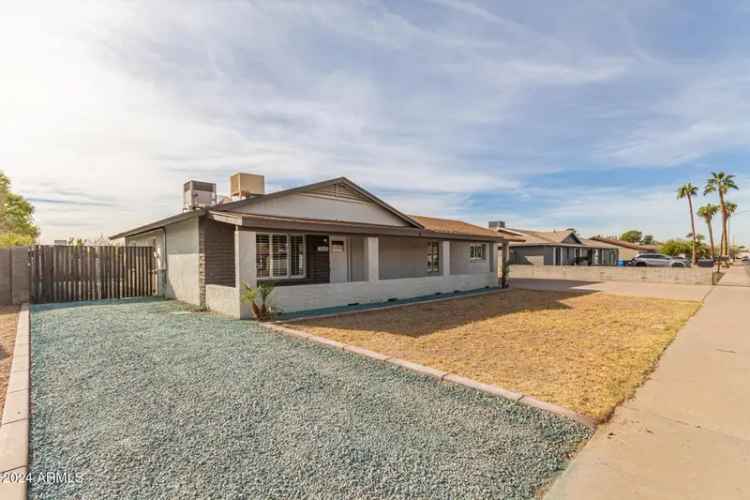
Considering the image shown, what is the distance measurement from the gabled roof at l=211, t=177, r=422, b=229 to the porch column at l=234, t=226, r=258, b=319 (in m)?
1.58

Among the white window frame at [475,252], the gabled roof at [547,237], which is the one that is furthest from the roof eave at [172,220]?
the gabled roof at [547,237]

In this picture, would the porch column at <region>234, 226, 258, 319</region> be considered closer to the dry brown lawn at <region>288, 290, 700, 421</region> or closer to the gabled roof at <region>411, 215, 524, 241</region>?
the dry brown lawn at <region>288, 290, 700, 421</region>

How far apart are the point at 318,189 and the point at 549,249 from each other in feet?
84.9

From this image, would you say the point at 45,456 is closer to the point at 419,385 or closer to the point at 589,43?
the point at 419,385

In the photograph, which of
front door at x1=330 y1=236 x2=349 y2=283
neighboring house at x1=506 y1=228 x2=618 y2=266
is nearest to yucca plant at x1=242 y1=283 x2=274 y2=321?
front door at x1=330 y1=236 x2=349 y2=283

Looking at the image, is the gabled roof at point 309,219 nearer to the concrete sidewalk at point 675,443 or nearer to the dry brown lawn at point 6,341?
the dry brown lawn at point 6,341

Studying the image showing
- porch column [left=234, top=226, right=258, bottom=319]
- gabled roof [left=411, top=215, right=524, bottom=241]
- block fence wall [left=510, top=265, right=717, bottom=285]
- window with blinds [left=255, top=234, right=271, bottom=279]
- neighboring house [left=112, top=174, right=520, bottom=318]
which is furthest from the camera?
block fence wall [left=510, top=265, right=717, bottom=285]

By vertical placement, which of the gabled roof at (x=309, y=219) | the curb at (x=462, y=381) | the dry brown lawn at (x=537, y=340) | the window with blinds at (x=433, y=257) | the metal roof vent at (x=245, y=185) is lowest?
the dry brown lawn at (x=537, y=340)

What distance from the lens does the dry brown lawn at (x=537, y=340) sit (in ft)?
14.7

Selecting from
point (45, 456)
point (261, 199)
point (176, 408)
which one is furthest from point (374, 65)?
point (45, 456)

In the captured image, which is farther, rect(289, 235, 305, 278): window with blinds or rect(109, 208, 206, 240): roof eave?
rect(289, 235, 305, 278): window with blinds

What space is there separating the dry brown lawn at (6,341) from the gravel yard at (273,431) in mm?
309

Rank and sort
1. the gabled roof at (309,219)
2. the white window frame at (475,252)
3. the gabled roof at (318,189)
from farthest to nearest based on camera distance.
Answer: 1. the white window frame at (475,252)
2. the gabled roof at (318,189)
3. the gabled roof at (309,219)

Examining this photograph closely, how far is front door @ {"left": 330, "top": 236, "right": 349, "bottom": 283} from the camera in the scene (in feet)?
43.6
